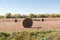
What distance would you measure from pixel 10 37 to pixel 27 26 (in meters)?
8.83

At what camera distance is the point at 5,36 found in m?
14.5

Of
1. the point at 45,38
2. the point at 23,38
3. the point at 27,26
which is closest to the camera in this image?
the point at 45,38

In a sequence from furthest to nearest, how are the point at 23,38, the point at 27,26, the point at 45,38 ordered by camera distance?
the point at 27,26
the point at 23,38
the point at 45,38

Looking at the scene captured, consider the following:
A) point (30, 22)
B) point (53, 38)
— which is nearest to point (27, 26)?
point (30, 22)

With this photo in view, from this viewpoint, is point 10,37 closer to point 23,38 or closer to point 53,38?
point 23,38

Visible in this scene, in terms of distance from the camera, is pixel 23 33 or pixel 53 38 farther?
pixel 23 33

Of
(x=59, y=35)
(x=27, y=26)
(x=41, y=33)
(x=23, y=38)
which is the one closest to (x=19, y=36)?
(x=23, y=38)

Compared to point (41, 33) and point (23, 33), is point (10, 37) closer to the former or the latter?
point (23, 33)

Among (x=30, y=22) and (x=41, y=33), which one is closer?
(x=41, y=33)

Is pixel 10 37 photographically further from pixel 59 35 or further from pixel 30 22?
pixel 30 22

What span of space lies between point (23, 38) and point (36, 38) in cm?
87

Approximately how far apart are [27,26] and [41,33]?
8.03 metres

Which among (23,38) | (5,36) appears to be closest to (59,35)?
(23,38)

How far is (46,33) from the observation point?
596 inches
